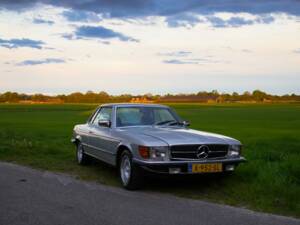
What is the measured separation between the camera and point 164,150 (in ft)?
25.6

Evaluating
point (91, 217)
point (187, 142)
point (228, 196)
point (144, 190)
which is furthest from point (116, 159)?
point (91, 217)

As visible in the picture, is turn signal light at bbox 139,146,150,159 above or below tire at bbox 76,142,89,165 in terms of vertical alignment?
above

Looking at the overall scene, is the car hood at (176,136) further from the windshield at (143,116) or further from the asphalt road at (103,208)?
the asphalt road at (103,208)

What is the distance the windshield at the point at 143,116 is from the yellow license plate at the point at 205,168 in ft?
6.63

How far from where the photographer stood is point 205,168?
7879mm

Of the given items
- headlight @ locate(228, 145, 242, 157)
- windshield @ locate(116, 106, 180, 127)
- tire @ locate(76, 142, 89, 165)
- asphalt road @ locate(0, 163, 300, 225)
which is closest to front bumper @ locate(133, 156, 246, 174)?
asphalt road @ locate(0, 163, 300, 225)

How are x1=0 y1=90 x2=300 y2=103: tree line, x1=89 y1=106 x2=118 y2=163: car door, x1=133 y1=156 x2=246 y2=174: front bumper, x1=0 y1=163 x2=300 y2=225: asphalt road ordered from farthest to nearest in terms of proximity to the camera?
x1=0 y1=90 x2=300 y2=103: tree line
x1=89 y1=106 x2=118 y2=163: car door
x1=133 y1=156 x2=246 y2=174: front bumper
x1=0 y1=163 x2=300 y2=225: asphalt road

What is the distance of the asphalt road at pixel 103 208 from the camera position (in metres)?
5.95

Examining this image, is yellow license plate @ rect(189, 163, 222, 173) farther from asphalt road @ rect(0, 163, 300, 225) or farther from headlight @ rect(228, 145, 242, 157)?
asphalt road @ rect(0, 163, 300, 225)

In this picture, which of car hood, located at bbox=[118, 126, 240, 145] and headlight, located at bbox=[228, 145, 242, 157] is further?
headlight, located at bbox=[228, 145, 242, 157]

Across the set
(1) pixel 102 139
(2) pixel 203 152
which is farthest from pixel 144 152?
(1) pixel 102 139

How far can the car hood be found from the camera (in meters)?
8.01

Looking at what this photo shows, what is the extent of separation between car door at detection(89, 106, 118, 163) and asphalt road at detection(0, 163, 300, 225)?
2.82ft

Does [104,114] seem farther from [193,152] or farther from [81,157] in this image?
[193,152]
